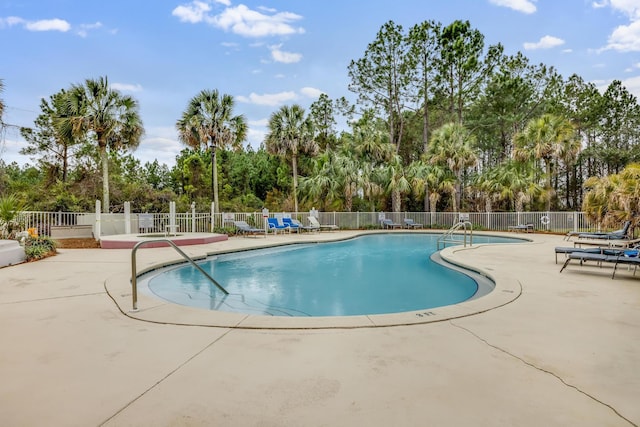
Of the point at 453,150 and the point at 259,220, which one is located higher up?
the point at 453,150

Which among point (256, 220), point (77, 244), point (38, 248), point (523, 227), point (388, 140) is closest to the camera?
point (38, 248)

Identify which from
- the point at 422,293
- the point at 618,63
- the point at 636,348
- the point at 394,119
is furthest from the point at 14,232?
the point at 618,63

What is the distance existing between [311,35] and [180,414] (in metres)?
19.5

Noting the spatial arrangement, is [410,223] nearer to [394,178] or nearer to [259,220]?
[394,178]

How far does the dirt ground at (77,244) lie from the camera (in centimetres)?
1068

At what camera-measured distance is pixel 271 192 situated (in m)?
27.7

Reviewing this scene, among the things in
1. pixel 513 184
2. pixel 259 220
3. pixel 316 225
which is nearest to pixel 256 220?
pixel 259 220

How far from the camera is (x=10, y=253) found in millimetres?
7266

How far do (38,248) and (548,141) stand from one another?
71.8ft

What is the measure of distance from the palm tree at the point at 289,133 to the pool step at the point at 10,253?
13646 mm

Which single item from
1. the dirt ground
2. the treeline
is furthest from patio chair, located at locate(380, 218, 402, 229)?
the dirt ground

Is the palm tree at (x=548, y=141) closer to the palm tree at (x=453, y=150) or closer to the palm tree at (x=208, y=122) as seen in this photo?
the palm tree at (x=453, y=150)

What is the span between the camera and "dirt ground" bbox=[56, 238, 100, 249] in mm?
10684

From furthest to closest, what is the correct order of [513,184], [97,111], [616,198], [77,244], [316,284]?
[513,184]
[97,111]
[77,244]
[616,198]
[316,284]
